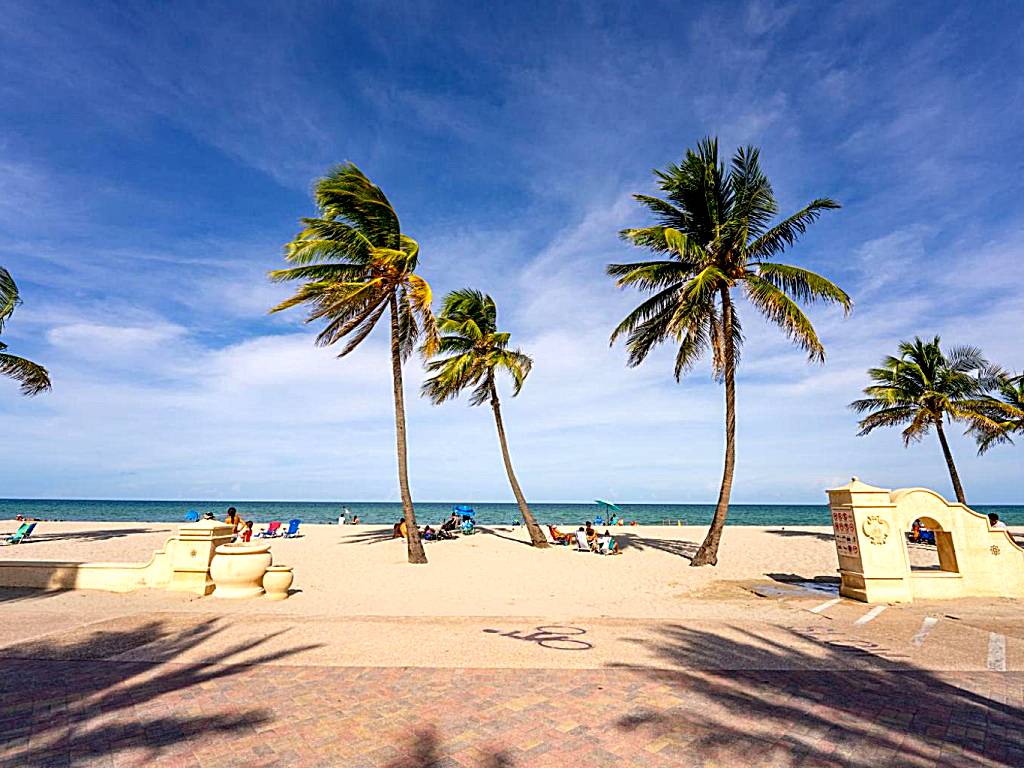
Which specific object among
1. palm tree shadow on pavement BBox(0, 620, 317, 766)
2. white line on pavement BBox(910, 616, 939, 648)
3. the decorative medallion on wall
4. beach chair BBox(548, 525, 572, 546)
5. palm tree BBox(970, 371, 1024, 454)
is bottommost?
palm tree shadow on pavement BBox(0, 620, 317, 766)

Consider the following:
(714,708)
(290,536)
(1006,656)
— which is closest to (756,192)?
(1006,656)

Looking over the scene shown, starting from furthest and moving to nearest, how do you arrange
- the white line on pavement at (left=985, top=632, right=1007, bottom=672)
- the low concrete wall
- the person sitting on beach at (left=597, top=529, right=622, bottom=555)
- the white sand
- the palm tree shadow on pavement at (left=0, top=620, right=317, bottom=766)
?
the person sitting on beach at (left=597, top=529, right=622, bottom=555) < the low concrete wall < the white sand < the white line on pavement at (left=985, top=632, right=1007, bottom=672) < the palm tree shadow on pavement at (left=0, top=620, right=317, bottom=766)

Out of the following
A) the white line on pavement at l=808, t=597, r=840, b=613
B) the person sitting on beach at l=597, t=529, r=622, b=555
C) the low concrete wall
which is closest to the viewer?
the white line on pavement at l=808, t=597, r=840, b=613

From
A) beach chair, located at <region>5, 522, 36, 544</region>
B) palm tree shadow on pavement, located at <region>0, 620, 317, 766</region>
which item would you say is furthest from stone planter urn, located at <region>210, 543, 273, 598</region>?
beach chair, located at <region>5, 522, 36, 544</region>

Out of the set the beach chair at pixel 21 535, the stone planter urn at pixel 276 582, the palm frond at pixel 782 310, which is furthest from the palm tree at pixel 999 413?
the beach chair at pixel 21 535

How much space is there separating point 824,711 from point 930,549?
894 inches

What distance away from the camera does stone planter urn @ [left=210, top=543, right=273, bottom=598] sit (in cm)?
1089

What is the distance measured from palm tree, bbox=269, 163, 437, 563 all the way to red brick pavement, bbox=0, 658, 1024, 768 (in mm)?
11693

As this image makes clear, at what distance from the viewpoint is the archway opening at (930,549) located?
11.8 meters

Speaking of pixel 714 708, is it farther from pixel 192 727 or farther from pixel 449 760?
pixel 192 727

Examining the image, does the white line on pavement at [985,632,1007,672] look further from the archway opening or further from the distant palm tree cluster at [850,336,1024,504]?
the distant palm tree cluster at [850,336,1024,504]

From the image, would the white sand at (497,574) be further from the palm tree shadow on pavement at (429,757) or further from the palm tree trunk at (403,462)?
the palm tree shadow on pavement at (429,757)

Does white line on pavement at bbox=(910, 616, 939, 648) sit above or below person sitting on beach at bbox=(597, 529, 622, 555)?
below

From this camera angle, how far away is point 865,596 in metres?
10.9
